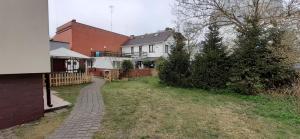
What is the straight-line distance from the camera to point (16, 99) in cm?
554

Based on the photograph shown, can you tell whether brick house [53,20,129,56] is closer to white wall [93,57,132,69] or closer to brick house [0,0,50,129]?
white wall [93,57,132,69]

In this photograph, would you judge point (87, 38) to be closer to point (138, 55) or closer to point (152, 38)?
point (138, 55)

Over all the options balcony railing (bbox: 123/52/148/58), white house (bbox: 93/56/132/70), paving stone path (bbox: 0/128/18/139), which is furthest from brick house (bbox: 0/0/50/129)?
balcony railing (bbox: 123/52/148/58)

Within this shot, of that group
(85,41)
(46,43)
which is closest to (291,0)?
(46,43)

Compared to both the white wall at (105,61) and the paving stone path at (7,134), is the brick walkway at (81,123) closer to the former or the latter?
the paving stone path at (7,134)

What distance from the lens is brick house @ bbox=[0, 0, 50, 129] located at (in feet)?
16.6

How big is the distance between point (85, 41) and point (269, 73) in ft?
95.0

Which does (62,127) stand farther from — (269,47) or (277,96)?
(269,47)

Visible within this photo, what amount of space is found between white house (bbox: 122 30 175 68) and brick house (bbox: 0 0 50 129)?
26210 mm

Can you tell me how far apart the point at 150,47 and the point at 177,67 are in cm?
2123

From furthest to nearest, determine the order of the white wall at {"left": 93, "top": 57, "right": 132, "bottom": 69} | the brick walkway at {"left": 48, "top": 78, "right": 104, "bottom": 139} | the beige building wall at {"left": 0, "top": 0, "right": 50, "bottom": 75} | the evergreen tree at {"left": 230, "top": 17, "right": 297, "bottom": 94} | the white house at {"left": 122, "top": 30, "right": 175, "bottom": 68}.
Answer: the white house at {"left": 122, "top": 30, "right": 175, "bottom": 68} → the white wall at {"left": 93, "top": 57, "right": 132, "bottom": 69} → the evergreen tree at {"left": 230, "top": 17, "right": 297, "bottom": 94} → the beige building wall at {"left": 0, "top": 0, "right": 50, "bottom": 75} → the brick walkway at {"left": 48, "top": 78, "right": 104, "bottom": 139}

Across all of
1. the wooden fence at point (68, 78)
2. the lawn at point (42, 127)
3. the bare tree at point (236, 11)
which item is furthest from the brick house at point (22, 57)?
the bare tree at point (236, 11)

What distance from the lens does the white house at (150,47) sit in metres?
33.4

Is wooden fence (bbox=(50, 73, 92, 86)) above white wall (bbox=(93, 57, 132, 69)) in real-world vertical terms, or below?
below
